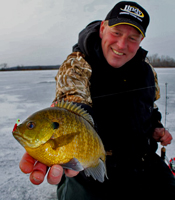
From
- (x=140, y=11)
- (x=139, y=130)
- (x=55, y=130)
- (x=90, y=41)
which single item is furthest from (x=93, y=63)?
(x=55, y=130)

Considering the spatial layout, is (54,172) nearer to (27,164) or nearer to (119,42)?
(27,164)

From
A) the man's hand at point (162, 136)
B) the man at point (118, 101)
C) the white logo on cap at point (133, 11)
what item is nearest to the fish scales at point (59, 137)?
the man at point (118, 101)

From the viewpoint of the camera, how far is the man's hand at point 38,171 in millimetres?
1100

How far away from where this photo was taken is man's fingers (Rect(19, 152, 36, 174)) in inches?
45.1

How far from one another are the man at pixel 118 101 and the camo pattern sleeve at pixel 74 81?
1cm

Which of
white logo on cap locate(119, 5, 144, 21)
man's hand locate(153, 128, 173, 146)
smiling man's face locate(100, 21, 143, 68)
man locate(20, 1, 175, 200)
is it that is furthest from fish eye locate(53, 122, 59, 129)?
man's hand locate(153, 128, 173, 146)

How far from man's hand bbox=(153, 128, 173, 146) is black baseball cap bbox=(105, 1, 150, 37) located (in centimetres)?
149

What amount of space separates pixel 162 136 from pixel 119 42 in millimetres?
1587

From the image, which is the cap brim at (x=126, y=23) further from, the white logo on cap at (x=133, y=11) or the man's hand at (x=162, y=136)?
the man's hand at (x=162, y=136)

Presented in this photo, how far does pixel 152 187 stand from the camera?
228 centimetres

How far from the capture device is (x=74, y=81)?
6.26 ft

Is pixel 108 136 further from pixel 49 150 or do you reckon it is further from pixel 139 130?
pixel 49 150

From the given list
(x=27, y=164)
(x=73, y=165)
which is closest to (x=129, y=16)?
(x=73, y=165)

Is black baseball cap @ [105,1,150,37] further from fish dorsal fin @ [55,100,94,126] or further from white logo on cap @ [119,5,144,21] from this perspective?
fish dorsal fin @ [55,100,94,126]
